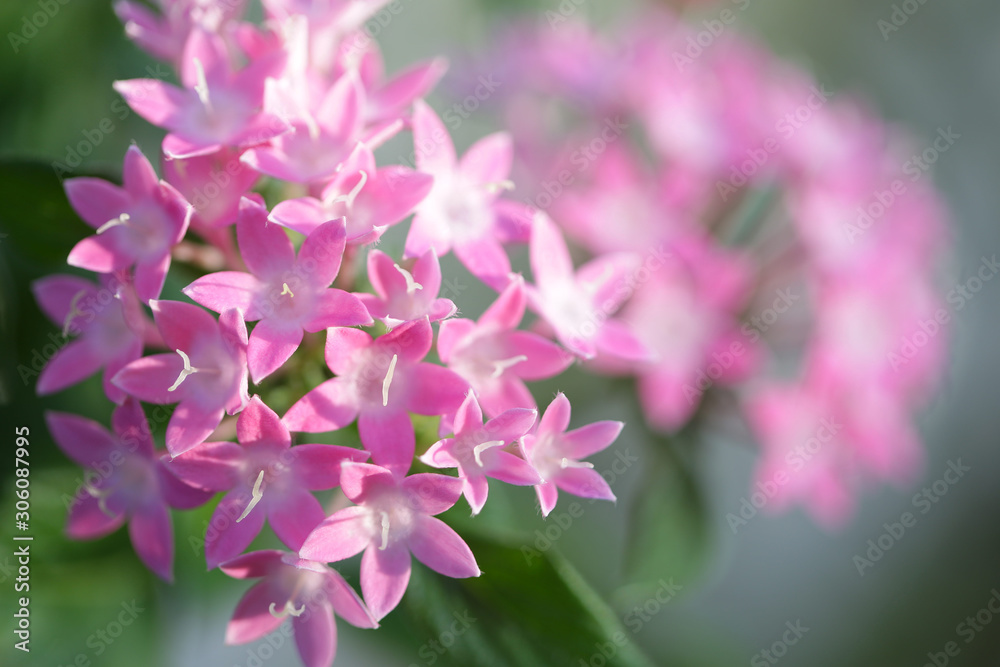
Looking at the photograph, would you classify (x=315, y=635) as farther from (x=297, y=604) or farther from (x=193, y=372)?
(x=193, y=372)

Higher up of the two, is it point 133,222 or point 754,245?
point 754,245

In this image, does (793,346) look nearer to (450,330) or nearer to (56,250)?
(450,330)

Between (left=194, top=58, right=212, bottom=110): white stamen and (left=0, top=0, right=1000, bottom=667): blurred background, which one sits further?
(left=0, top=0, right=1000, bottom=667): blurred background

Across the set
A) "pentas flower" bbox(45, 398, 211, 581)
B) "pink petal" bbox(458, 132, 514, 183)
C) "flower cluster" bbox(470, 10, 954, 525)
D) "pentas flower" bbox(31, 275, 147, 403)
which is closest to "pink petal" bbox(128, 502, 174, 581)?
"pentas flower" bbox(45, 398, 211, 581)

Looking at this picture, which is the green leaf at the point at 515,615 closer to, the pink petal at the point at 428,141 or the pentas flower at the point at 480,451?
the pentas flower at the point at 480,451

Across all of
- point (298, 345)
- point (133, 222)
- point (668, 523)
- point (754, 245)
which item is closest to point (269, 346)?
point (298, 345)

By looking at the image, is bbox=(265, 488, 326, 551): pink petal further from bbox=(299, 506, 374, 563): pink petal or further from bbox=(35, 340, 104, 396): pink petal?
bbox=(35, 340, 104, 396): pink petal
